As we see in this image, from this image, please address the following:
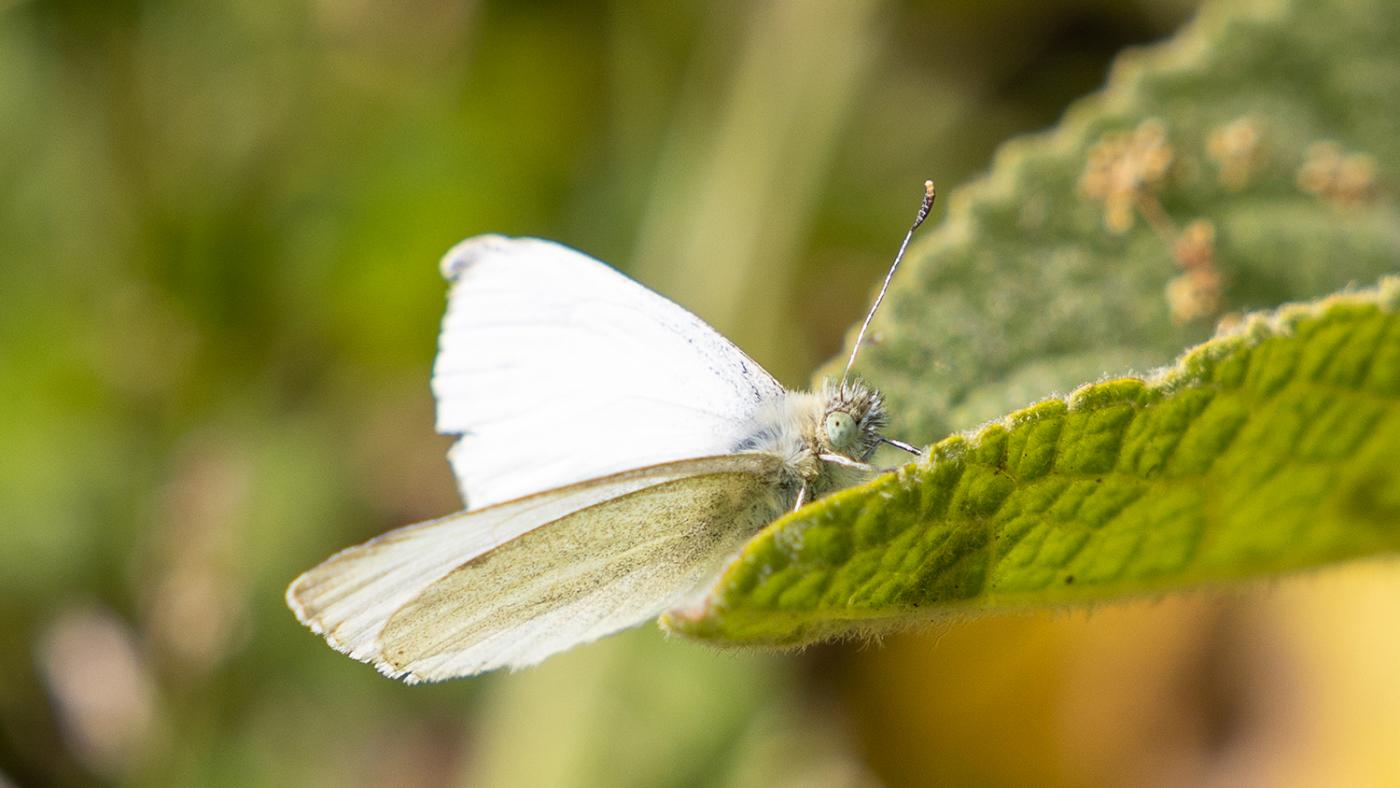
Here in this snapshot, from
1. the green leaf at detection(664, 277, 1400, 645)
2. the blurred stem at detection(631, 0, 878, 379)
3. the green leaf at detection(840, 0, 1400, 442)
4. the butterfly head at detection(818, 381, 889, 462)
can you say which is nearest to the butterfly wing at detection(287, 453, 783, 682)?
the butterfly head at detection(818, 381, 889, 462)

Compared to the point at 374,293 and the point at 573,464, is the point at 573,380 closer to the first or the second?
the point at 573,464

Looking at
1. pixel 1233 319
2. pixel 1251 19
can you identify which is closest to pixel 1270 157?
pixel 1251 19

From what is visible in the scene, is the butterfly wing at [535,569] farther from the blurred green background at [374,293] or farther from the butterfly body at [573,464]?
the blurred green background at [374,293]

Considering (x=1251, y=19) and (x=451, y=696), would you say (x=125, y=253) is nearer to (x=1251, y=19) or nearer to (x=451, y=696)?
(x=451, y=696)

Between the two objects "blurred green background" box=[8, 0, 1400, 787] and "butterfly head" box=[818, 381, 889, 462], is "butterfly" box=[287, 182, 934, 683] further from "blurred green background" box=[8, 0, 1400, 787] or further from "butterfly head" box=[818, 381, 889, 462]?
"blurred green background" box=[8, 0, 1400, 787]

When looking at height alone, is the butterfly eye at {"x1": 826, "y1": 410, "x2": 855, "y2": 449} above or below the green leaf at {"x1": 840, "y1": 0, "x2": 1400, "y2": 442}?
below

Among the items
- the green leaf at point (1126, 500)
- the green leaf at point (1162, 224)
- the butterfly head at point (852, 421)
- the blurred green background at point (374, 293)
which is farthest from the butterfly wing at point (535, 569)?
the blurred green background at point (374, 293)

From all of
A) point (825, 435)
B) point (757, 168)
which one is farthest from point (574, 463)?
point (757, 168)
